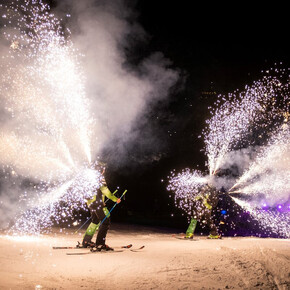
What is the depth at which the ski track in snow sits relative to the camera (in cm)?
426

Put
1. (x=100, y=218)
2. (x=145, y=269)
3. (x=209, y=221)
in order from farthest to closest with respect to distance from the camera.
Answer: (x=209, y=221) < (x=100, y=218) < (x=145, y=269)

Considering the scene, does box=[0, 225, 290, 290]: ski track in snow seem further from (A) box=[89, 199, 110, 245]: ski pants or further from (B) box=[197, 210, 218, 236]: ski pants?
(B) box=[197, 210, 218, 236]: ski pants

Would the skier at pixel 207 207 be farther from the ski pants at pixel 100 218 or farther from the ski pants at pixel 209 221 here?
the ski pants at pixel 100 218

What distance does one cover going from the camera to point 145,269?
5.15 metres

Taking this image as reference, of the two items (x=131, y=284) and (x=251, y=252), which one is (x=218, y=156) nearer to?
(x=251, y=252)

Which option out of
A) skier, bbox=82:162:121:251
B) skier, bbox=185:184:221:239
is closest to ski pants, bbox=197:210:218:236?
skier, bbox=185:184:221:239

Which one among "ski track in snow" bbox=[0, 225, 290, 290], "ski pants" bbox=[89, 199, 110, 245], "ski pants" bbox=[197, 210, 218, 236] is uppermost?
"ski pants" bbox=[197, 210, 218, 236]

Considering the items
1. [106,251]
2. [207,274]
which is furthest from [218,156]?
[207,274]

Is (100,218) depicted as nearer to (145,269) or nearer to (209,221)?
(145,269)

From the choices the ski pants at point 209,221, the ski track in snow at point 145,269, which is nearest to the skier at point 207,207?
the ski pants at point 209,221

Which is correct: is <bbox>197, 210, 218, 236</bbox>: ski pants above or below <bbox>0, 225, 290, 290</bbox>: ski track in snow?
above

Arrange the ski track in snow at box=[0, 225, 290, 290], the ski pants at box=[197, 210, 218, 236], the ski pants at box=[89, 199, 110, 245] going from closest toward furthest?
the ski track in snow at box=[0, 225, 290, 290], the ski pants at box=[89, 199, 110, 245], the ski pants at box=[197, 210, 218, 236]

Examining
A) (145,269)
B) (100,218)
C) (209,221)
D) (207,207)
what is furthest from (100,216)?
(209,221)

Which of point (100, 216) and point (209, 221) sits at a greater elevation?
point (209, 221)
